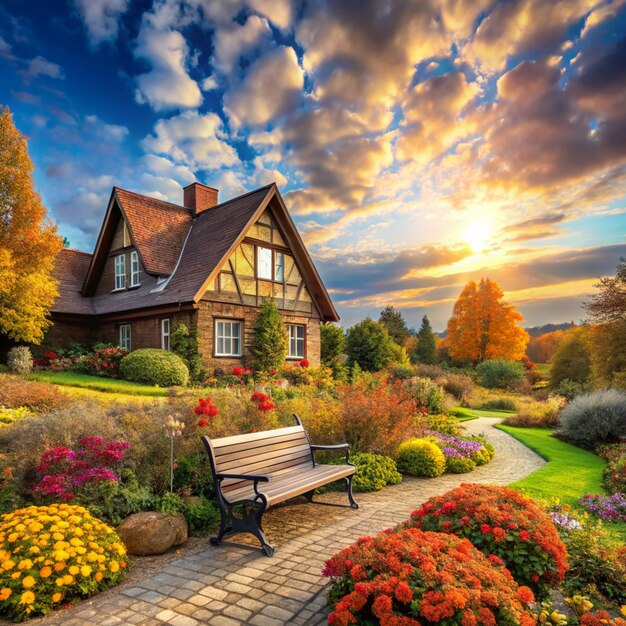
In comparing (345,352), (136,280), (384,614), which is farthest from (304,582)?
(345,352)

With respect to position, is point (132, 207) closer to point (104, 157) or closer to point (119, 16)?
point (104, 157)

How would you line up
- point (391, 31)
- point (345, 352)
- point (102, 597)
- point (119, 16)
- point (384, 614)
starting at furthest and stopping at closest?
point (345, 352) → point (119, 16) → point (391, 31) → point (102, 597) → point (384, 614)

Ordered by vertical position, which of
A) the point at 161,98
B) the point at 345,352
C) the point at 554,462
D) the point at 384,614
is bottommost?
the point at 554,462

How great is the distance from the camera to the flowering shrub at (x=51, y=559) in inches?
133

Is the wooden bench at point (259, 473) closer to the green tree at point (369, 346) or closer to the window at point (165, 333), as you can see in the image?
the window at point (165, 333)

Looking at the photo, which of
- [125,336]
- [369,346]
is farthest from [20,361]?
[369,346]

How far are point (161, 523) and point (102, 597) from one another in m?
1.02

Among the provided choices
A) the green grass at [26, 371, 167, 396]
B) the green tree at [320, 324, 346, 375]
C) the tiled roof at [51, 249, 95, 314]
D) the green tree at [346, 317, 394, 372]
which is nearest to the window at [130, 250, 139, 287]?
the tiled roof at [51, 249, 95, 314]

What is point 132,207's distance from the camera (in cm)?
1934

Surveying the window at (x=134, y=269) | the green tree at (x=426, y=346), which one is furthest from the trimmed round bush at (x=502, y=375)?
the window at (x=134, y=269)

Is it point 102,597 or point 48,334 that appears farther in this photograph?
point 48,334

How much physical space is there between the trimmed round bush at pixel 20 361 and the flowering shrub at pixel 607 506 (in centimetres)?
1619

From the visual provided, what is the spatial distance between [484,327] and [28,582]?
3747 centimetres

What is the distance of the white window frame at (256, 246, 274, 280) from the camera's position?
62.0 feet
